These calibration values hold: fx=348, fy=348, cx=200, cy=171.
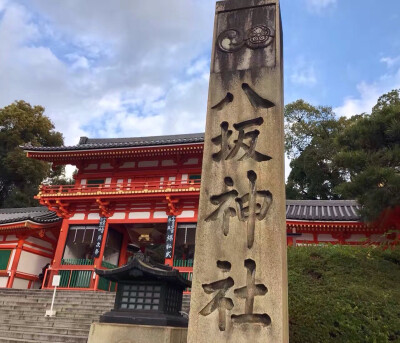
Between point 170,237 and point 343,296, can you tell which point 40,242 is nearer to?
point 170,237

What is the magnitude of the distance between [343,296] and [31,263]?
13982 mm

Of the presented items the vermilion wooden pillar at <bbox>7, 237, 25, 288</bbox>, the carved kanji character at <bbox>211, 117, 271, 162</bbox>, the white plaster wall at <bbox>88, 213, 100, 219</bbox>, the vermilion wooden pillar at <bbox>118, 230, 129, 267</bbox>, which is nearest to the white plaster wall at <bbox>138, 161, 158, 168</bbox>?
the white plaster wall at <bbox>88, 213, 100, 219</bbox>

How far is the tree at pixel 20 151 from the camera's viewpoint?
87.7 ft

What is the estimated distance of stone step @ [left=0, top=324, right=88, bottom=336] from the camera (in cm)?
813

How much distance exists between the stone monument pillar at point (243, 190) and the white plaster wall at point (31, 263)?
13632 millimetres

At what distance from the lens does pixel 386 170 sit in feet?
24.8

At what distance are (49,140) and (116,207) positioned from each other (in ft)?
61.0

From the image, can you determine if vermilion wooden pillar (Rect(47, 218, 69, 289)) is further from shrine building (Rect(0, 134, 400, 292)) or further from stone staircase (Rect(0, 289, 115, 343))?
stone staircase (Rect(0, 289, 115, 343))


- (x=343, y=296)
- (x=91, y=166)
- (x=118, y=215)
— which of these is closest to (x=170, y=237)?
(x=118, y=215)

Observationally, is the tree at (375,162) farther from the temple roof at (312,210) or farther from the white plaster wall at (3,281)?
the white plaster wall at (3,281)

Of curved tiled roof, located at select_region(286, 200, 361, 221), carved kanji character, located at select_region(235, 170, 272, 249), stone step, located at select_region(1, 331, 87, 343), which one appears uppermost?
curved tiled roof, located at select_region(286, 200, 361, 221)

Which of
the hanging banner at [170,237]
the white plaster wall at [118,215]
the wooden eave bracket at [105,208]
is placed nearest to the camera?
the hanging banner at [170,237]

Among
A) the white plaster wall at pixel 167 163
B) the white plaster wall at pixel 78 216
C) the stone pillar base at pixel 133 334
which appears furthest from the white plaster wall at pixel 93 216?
the stone pillar base at pixel 133 334

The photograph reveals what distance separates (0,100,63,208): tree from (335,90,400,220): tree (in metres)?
24.6
